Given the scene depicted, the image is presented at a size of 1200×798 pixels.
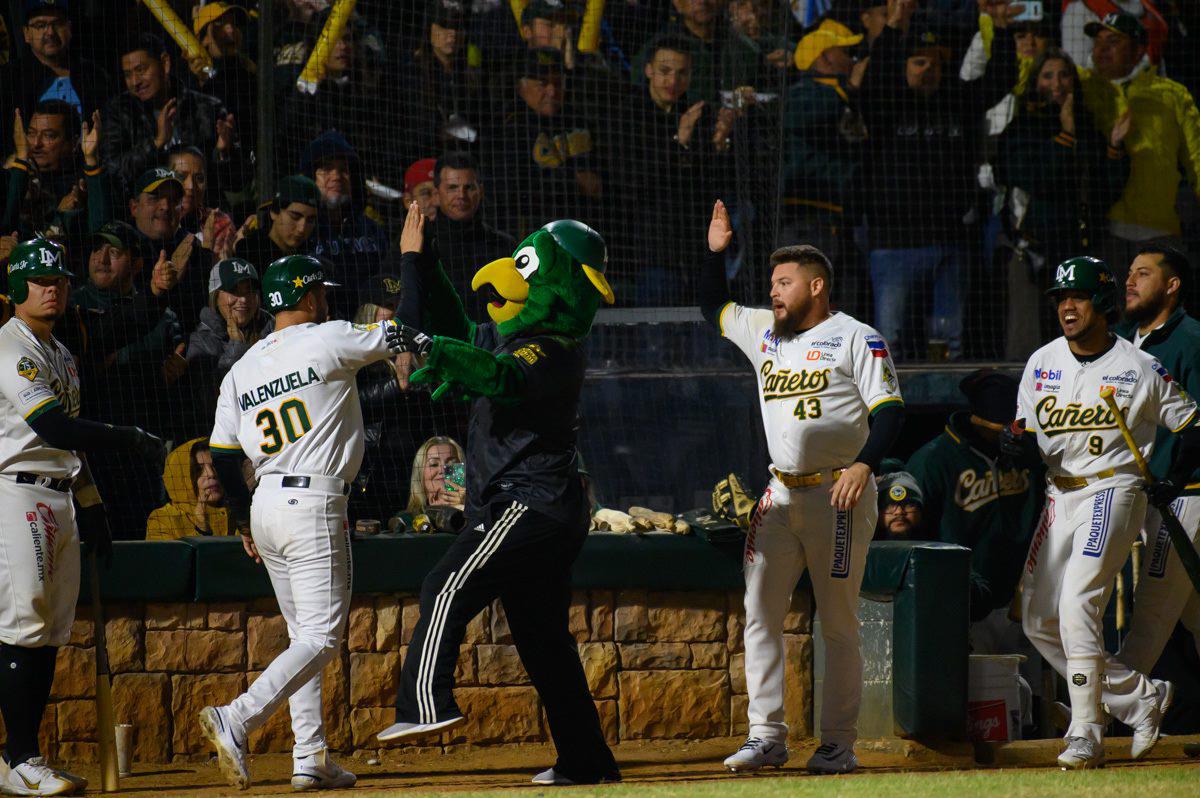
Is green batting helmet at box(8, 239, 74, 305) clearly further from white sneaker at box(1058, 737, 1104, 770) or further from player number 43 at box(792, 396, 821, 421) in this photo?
white sneaker at box(1058, 737, 1104, 770)

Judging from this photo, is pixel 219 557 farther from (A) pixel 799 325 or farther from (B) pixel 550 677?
(A) pixel 799 325

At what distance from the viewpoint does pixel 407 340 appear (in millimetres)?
4844

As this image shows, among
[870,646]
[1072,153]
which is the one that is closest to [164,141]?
[870,646]

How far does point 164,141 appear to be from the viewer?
756cm

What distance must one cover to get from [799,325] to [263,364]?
1.82 meters

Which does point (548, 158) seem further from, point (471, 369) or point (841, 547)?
point (471, 369)

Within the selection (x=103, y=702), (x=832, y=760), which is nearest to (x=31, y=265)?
(x=103, y=702)

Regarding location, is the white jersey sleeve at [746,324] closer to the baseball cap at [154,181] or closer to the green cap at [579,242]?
the green cap at [579,242]

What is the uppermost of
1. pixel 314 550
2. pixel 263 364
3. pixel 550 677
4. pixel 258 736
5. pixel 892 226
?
pixel 892 226

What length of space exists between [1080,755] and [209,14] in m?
5.37

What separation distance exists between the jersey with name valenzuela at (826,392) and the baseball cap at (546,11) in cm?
332

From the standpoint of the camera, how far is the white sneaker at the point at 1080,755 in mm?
5262

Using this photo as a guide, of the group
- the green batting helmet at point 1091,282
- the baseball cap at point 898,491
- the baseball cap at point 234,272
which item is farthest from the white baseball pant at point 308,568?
the green batting helmet at point 1091,282

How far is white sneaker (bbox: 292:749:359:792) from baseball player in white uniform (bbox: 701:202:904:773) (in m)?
1.28
